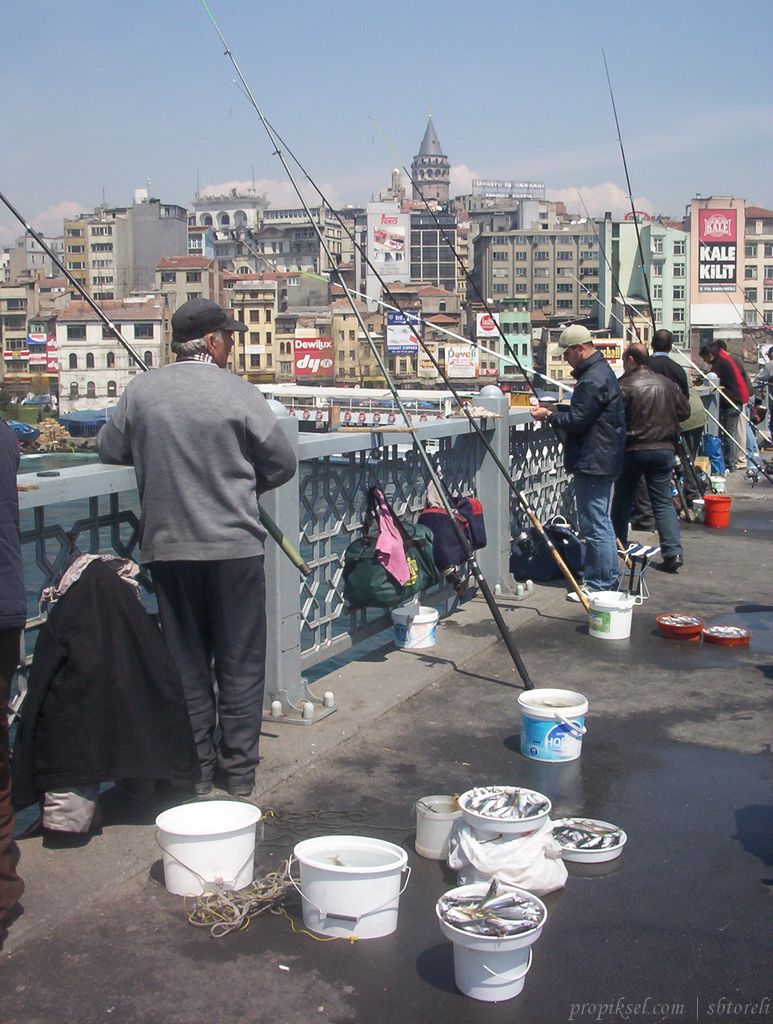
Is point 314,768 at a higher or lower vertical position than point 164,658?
lower

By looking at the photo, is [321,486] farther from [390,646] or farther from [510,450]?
[510,450]

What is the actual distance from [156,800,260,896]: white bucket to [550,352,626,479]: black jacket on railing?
12.9 ft

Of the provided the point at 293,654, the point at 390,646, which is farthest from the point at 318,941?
the point at 390,646

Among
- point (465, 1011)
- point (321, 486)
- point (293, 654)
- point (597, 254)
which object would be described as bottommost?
point (465, 1011)

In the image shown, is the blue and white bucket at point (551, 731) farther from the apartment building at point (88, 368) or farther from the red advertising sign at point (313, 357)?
the red advertising sign at point (313, 357)

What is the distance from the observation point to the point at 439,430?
6.14 meters

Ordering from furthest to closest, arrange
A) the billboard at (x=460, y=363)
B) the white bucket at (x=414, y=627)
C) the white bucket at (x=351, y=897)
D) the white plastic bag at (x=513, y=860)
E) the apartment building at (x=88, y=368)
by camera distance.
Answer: the billboard at (x=460, y=363)
the apartment building at (x=88, y=368)
the white bucket at (x=414, y=627)
the white plastic bag at (x=513, y=860)
the white bucket at (x=351, y=897)

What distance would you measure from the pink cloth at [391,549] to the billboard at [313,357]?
107374 millimetres

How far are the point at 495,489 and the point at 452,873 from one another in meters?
3.83

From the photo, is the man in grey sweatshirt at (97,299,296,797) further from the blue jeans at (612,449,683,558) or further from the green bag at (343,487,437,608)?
the blue jeans at (612,449,683,558)

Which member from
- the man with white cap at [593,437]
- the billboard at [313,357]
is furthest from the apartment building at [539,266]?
the man with white cap at [593,437]

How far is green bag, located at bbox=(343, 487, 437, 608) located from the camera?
17.6 feet

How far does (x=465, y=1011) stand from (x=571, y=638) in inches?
146

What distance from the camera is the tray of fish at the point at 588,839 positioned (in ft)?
11.6
